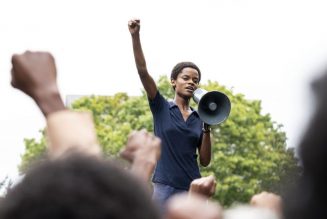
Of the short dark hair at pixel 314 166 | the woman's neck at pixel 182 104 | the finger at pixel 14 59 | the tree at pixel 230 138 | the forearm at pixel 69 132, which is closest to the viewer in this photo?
the short dark hair at pixel 314 166

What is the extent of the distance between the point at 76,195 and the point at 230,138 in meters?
42.0

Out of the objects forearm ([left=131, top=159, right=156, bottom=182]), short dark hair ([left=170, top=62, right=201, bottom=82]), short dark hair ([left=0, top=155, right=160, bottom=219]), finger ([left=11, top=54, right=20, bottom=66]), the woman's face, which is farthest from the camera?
short dark hair ([left=170, top=62, right=201, bottom=82])

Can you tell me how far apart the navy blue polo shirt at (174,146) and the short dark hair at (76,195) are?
5.18 metres

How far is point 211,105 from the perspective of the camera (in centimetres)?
753

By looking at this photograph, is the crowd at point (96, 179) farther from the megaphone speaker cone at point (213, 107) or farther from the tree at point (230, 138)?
the tree at point (230, 138)

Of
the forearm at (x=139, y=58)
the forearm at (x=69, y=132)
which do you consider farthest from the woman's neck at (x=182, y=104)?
the forearm at (x=69, y=132)

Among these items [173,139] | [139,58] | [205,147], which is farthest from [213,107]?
[139,58]

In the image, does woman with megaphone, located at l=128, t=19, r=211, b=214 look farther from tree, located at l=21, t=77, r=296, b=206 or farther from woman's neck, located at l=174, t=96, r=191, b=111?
tree, located at l=21, t=77, r=296, b=206

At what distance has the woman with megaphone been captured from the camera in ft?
21.8

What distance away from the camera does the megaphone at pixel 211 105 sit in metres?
7.27

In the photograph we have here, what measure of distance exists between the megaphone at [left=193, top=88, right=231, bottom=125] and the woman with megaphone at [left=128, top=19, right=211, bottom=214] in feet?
0.51

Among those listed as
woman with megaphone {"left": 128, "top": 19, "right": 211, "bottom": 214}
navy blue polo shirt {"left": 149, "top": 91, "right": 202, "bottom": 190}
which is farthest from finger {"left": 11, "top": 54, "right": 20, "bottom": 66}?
navy blue polo shirt {"left": 149, "top": 91, "right": 202, "bottom": 190}

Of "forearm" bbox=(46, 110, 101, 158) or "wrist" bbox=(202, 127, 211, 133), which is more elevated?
"wrist" bbox=(202, 127, 211, 133)

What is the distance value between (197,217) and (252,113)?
141 ft
